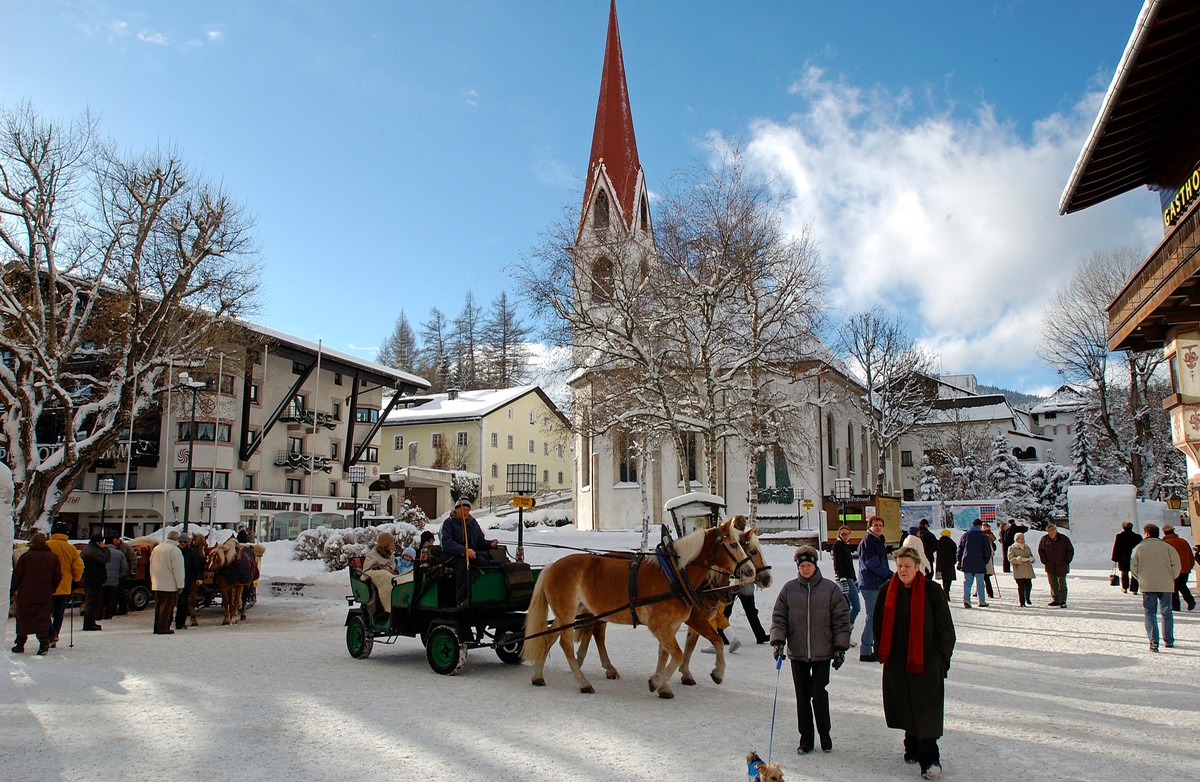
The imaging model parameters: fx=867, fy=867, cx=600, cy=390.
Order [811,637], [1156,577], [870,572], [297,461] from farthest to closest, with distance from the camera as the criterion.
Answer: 1. [297,461]
2. [1156,577]
3. [870,572]
4. [811,637]

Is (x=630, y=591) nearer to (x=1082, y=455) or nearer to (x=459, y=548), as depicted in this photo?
(x=459, y=548)

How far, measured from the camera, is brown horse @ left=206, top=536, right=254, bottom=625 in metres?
17.4

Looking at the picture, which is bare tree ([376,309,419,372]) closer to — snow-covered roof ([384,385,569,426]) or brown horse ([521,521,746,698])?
snow-covered roof ([384,385,569,426])

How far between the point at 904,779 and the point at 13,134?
3276 cm

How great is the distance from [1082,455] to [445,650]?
5893 cm

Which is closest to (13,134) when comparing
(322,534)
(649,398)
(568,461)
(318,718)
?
(322,534)

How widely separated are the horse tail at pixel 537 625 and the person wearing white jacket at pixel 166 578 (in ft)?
25.4

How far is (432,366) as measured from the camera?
316ft

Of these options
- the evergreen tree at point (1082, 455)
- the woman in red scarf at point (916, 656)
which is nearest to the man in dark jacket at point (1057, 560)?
the woman in red scarf at point (916, 656)

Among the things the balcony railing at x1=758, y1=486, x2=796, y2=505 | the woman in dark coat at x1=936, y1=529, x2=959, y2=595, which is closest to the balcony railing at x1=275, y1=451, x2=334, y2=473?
the balcony railing at x1=758, y1=486, x2=796, y2=505

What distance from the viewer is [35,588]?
38.2 ft

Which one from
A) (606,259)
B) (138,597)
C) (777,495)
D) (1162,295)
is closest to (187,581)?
(138,597)

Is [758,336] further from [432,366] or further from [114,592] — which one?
[432,366]

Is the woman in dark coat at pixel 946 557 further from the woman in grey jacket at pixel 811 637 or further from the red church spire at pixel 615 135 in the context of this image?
the red church spire at pixel 615 135
